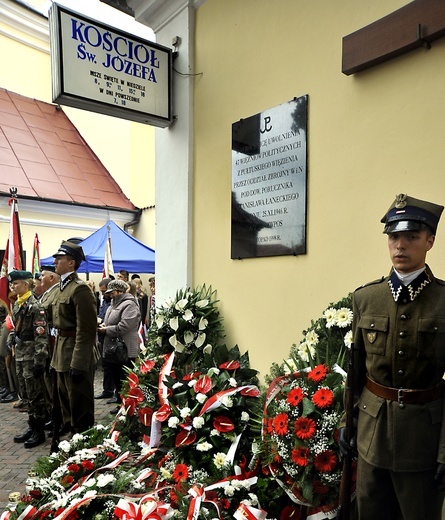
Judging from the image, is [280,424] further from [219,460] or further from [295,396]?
[219,460]


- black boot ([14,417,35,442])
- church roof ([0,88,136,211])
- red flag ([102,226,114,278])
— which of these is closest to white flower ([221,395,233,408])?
black boot ([14,417,35,442])

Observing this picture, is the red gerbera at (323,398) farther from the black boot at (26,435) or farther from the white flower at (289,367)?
the black boot at (26,435)

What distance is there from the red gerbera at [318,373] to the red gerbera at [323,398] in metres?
0.07

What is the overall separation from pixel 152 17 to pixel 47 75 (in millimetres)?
10667

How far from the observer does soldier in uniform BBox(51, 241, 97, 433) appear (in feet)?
13.9

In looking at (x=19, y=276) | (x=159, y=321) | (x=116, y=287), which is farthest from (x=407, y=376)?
(x=116, y=287)

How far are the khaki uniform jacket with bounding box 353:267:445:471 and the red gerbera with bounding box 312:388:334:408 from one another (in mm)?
301

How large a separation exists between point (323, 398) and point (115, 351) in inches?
165

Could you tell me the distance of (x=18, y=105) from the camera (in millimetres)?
13188

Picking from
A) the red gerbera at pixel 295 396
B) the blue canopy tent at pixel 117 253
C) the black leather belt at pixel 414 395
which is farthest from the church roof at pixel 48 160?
the black leather belt at pixel 414 395

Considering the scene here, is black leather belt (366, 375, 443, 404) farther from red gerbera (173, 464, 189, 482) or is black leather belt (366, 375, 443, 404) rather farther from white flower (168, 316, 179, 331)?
white flower (168, 316, 179, 331)

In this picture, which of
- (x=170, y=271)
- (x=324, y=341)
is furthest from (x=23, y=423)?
(x=324, y=341)

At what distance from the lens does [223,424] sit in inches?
122

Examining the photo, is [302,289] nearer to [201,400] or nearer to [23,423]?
[201,400]
